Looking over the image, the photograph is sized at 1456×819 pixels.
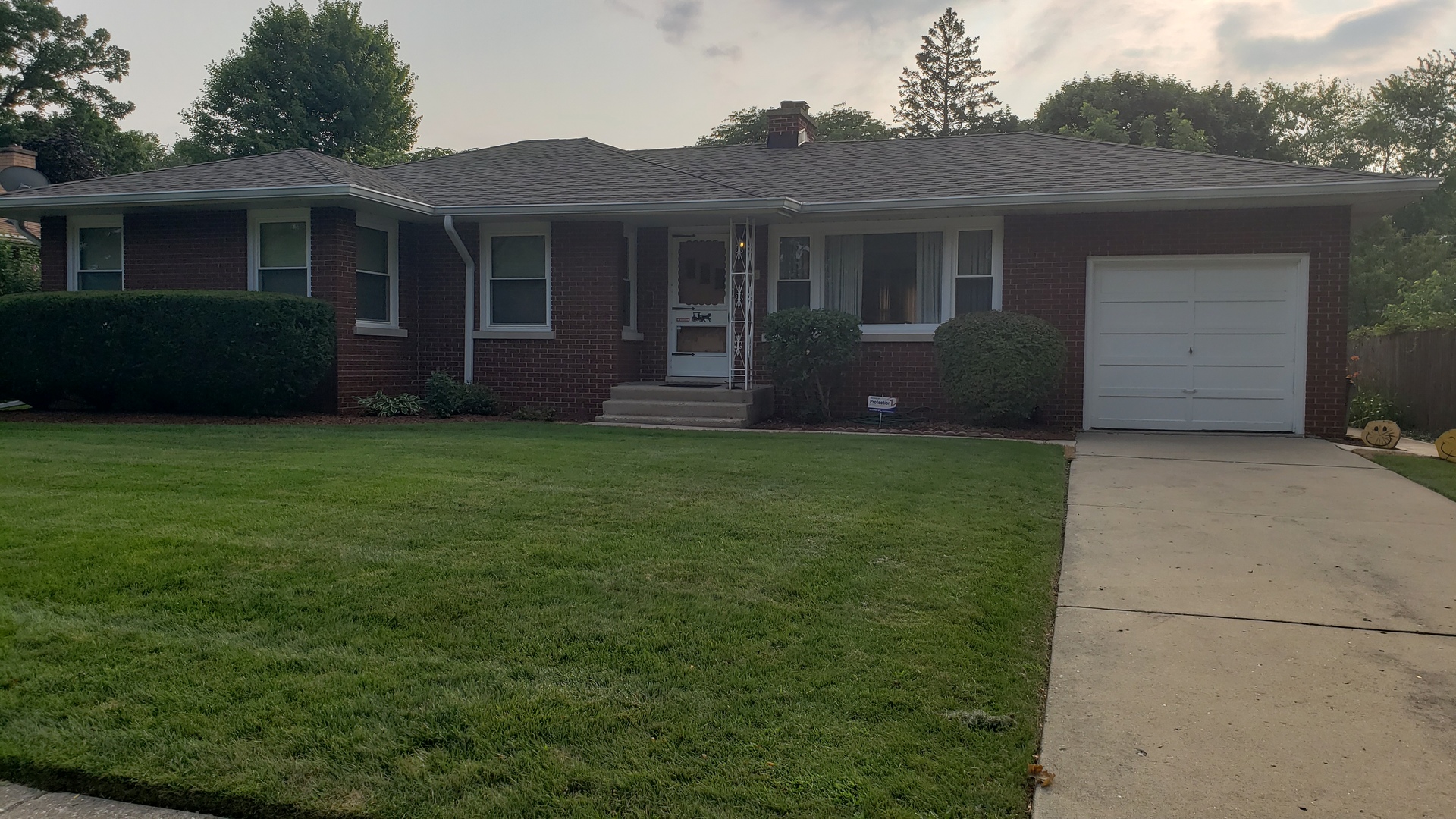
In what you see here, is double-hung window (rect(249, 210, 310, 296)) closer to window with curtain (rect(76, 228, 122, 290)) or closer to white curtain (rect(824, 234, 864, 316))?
window with curtain (rect(76, 228, 122, 290))

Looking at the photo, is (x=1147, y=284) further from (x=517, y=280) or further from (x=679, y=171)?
(x=517, y=280)

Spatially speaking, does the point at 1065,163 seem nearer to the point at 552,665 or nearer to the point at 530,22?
the point at 530,22

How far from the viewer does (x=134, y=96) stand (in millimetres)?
39531

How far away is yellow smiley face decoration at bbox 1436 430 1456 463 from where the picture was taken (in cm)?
983

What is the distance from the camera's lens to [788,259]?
1345 centimetres

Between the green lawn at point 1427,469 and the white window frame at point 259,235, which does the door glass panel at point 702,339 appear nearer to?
the white window frame at point 259,235

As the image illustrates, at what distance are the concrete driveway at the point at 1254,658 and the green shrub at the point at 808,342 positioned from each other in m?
5.22

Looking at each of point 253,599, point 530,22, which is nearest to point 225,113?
point 530,22

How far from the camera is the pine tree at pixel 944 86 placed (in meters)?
47.1

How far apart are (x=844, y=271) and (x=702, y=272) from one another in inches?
78.6

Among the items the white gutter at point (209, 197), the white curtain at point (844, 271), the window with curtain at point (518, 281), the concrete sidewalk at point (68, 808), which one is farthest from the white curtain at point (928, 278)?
the concrete sidewalk at point (68, 808)

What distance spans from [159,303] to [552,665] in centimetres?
1023

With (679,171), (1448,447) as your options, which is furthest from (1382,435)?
(679,171)

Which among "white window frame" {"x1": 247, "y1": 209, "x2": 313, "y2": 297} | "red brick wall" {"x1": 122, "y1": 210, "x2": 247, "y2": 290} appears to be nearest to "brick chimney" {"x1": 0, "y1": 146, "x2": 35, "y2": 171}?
"red brick wall" {"x1": 122, "y1": 210, "x2": 247, "y2": 290}
